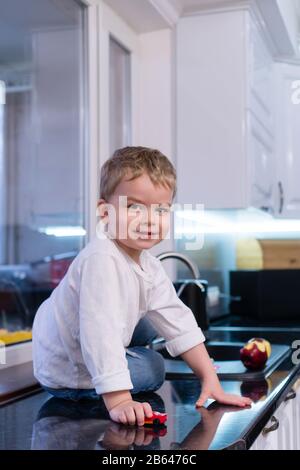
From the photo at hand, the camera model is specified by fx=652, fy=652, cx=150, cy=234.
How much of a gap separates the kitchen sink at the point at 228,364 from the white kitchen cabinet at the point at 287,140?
1006mm

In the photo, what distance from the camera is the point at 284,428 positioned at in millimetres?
1563

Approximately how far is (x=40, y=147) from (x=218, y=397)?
1647mm

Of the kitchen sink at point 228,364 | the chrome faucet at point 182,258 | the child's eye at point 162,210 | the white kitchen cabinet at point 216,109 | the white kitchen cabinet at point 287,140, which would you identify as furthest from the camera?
the white kitchen cabinet at point 287,140

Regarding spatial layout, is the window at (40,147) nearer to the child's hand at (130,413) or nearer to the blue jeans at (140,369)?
the blue jeans at (140,369)

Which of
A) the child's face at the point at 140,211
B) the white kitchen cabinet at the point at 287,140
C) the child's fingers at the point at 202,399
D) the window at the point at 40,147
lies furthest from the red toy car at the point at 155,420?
the white kitchen cabinet at the point at 287,140

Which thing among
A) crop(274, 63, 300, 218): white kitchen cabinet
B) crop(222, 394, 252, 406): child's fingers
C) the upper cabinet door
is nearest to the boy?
crop(222, 394, 252, 406): child's fingers

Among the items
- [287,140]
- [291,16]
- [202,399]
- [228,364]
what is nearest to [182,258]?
[228,364]

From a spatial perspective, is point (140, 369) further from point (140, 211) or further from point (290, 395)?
point (290, 395)

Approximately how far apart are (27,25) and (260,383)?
1749 mm

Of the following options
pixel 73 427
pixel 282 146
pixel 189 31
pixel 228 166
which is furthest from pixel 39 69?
pixel 73 427

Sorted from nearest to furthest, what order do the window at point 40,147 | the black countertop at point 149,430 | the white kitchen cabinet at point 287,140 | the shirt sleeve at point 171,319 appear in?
the black countertop at point 149,430, the shirt sleeve at point 171,319, the window at point 40,147, the white kitchen cabinet at point 287,140

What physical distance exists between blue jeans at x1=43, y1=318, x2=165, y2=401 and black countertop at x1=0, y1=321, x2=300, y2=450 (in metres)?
0.02

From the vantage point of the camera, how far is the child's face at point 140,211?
1.12 metres

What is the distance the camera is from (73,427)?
3.37 ft
